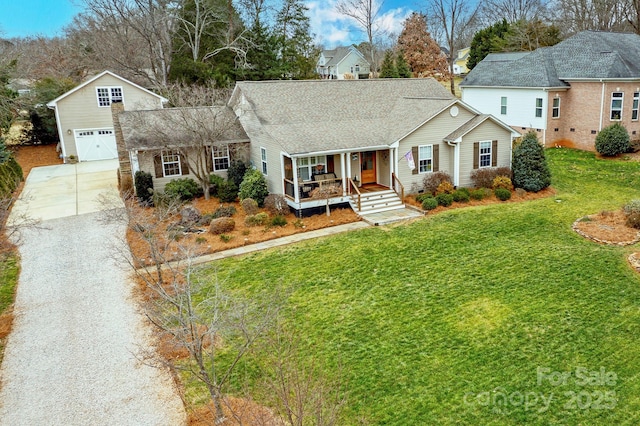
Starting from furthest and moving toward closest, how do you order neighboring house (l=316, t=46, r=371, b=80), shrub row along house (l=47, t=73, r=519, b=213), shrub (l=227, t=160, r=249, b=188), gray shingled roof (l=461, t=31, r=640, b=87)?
neighboring house (l=316, t=46, r=371, b=80), gray shingled roof (l=461, t=31, r=640, b=87), shrub (l=227, t=160, r=249, b=188), shrub row along house (l=47, t=73, r=519, b=213)

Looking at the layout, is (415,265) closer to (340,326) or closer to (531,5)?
(340,326)

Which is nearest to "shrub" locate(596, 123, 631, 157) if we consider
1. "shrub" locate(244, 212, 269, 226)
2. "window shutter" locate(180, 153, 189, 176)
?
"shrub" locate(244, 212, 269, 226)

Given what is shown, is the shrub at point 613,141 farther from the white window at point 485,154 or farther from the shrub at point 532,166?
the white window at point 485,154

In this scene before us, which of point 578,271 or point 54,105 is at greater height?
point 54,105

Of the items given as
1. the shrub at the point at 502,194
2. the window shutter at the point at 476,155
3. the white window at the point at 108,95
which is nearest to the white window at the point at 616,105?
the window shutter at the point at 476,155

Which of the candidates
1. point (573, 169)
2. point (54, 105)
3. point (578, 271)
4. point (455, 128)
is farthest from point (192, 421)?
point (54, 105)

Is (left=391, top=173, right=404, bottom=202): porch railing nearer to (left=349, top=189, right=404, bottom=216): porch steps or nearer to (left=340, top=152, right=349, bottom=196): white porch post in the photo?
(left=349, top=189, right=404, bottom=216): porch steps

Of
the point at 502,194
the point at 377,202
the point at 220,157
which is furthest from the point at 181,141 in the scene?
the point at 502,194
